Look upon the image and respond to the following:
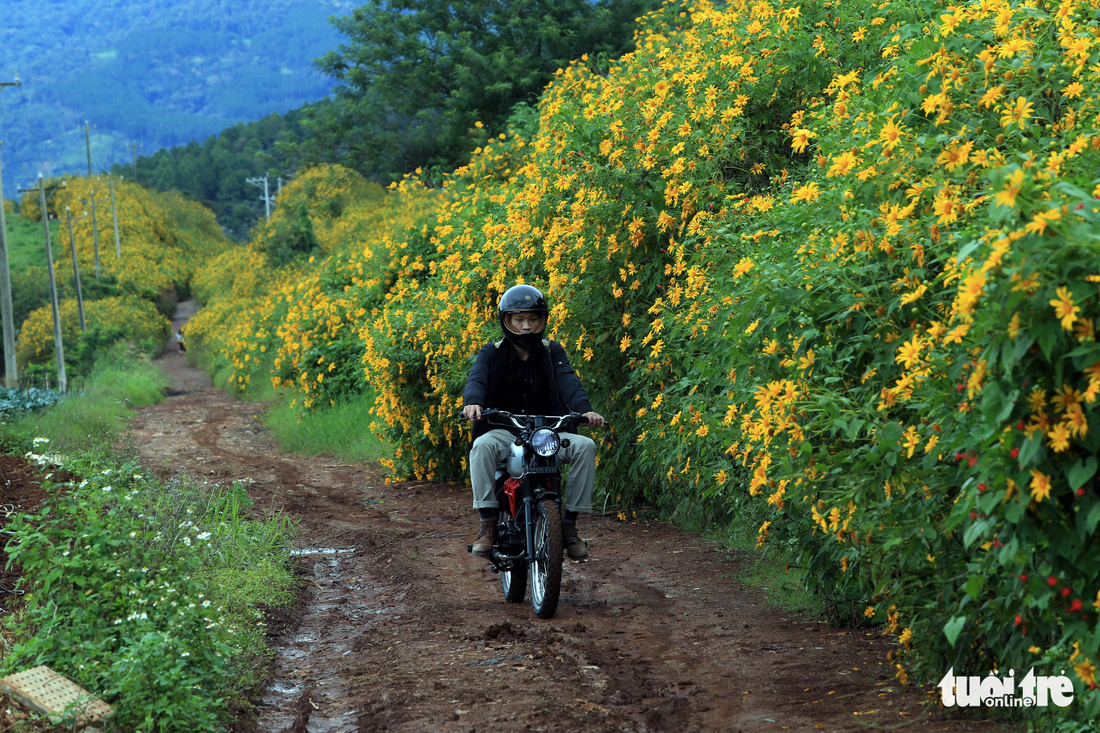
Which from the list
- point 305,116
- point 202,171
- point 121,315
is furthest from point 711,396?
point 202,171

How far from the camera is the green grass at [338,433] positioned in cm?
1599

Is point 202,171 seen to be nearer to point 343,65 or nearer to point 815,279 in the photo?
point 343,65

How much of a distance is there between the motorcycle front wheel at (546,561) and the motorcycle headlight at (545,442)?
12.3 inches

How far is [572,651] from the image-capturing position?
5.42m

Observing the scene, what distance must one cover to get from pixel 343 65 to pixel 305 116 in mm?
3005

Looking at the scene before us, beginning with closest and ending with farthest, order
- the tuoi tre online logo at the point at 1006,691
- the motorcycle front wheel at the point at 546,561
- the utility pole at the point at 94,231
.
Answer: the tuoi tre online logo at the point at 1006,691 → the motorcycle front wheel at the point at 546,561 → the utility pole at the point at 94,231

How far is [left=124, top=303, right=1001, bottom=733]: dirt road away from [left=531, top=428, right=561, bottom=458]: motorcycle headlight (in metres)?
1.01

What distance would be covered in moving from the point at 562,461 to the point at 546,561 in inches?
28.9

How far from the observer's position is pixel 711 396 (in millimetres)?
7250

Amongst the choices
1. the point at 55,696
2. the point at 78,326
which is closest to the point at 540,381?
the point at 55,696

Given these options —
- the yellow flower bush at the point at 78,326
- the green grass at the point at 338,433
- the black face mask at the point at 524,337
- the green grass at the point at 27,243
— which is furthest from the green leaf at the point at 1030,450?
the green grass at the point at 27,243

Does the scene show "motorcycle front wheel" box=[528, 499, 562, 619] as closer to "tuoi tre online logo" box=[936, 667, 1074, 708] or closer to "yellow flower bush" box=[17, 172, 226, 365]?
"tuoi tre online logo" box=[936, 667, 1074, 708]

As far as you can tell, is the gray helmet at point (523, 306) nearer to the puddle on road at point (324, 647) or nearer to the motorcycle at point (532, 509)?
the motorcycle at point (532, 509)

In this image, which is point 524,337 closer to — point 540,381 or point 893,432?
point 540,381
